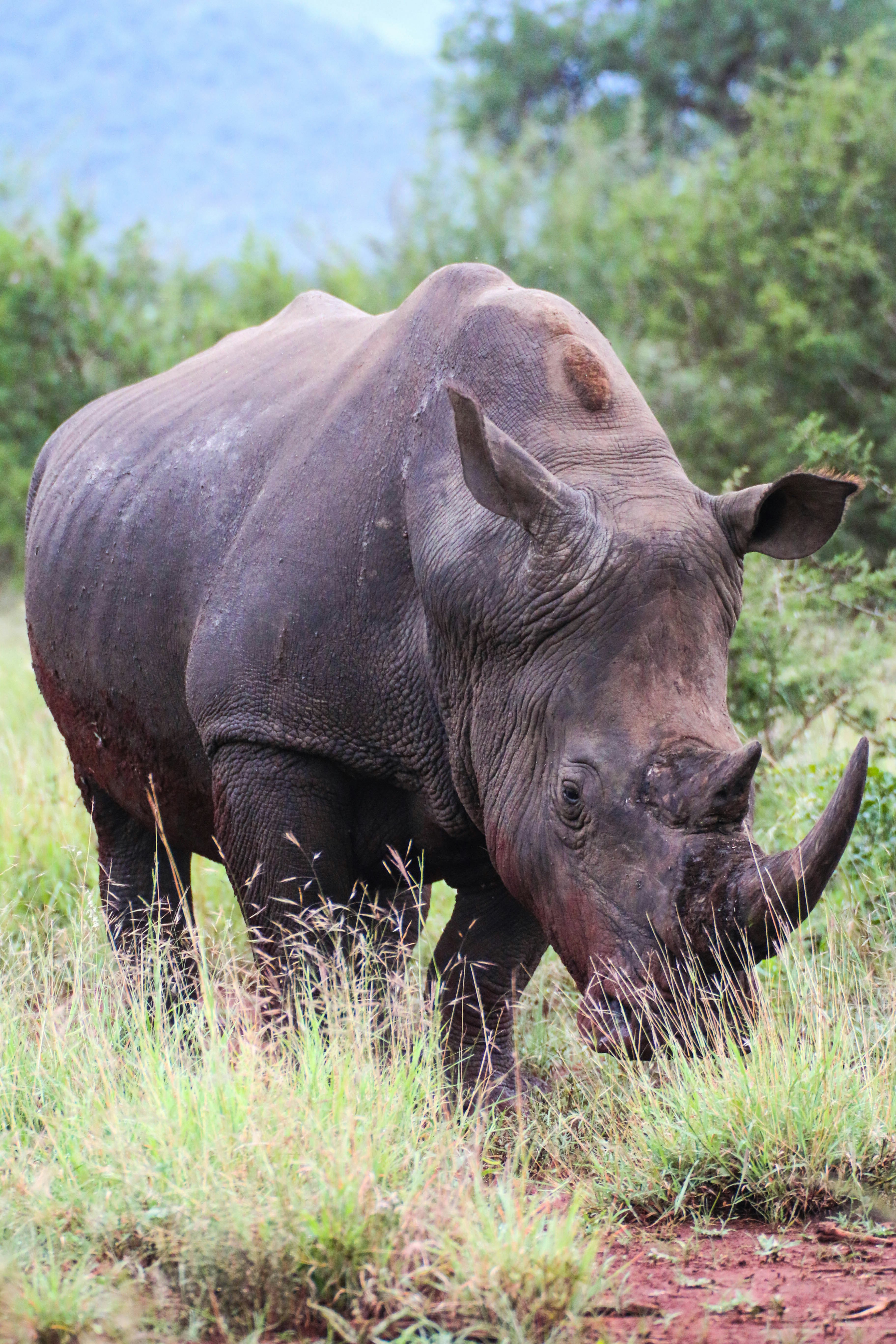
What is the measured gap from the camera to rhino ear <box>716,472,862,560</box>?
4141 mm

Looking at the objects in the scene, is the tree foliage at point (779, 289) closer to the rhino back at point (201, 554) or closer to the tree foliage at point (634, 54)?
the rhino back at point (201, 554)

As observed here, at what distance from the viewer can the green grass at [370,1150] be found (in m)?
2.93

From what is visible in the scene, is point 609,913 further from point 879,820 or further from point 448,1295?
point 879,820

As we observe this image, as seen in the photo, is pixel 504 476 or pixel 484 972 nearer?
pixel 504 476

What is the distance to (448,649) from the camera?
4309 mm

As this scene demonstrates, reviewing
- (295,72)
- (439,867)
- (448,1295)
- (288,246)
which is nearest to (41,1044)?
(439,867)

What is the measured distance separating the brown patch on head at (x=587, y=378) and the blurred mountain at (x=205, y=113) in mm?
130651

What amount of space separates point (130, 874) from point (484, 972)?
165 centimetres

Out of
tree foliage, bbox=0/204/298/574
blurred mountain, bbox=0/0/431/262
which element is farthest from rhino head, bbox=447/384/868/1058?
blurred mountain, bbox=0/0/431/262

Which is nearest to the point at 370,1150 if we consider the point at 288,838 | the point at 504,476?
the point at 288,838

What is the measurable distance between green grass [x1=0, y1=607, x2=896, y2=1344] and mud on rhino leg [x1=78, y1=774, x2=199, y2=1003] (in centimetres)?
33

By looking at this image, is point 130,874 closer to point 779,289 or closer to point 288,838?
point 288,838

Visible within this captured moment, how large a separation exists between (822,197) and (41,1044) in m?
11.5

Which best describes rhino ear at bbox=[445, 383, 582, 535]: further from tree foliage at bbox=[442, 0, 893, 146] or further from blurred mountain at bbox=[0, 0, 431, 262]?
blurred mountain at bbox=[0, 0, 431, 262]
